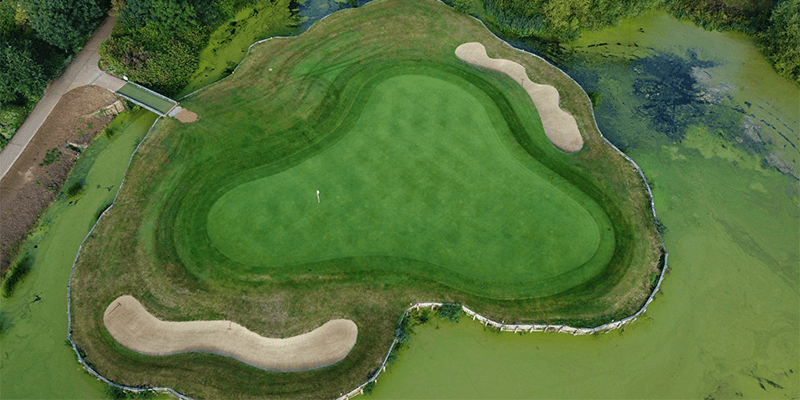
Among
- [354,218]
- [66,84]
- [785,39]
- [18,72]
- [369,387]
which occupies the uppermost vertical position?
[18,72]

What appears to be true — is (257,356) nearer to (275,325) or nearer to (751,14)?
(275,325)

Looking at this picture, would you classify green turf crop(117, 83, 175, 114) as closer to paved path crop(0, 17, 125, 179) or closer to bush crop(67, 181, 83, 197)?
paved path crop(0, 17, 125, 179)

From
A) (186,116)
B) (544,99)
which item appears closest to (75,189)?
(186,116)

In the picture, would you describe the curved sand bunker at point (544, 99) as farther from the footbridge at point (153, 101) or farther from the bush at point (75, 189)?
the bush at point (75, 189)

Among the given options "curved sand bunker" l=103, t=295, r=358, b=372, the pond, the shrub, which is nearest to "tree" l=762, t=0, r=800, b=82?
the pond

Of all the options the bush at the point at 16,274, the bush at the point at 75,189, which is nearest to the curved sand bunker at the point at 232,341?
the bush at the point at 16,274

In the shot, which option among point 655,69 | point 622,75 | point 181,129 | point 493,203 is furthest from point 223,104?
point 655,69

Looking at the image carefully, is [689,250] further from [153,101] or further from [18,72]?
[18,72]
